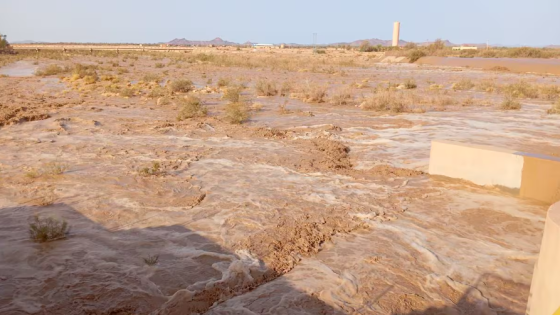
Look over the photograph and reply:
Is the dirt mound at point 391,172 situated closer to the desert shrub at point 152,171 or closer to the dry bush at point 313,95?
the desert shrub at point 152,171

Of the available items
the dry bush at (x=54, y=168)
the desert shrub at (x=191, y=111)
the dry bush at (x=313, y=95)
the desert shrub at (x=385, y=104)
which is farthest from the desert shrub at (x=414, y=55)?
the dry bush at (x=54, y=168)

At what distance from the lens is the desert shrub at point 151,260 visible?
566 cm

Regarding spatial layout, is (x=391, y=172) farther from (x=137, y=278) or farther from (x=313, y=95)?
(x=313, y=95)

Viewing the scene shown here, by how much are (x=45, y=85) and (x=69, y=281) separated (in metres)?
23.7

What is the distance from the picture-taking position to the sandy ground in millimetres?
5008

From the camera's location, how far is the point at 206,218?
7.17 metres

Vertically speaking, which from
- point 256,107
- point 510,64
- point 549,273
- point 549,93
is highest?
point 510,64

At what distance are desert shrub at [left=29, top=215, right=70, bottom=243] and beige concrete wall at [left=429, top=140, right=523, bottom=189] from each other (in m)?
6.61

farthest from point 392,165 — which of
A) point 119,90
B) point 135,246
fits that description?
point 119,90

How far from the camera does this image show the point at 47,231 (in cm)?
626

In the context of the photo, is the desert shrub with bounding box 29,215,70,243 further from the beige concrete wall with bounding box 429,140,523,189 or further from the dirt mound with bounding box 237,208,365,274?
the beige concrete wall with bounding box 429,140,523,189

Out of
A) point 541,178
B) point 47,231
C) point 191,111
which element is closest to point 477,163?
point 541,178

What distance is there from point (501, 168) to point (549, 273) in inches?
213

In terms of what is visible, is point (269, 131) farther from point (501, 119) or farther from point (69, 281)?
point (69, 281)
